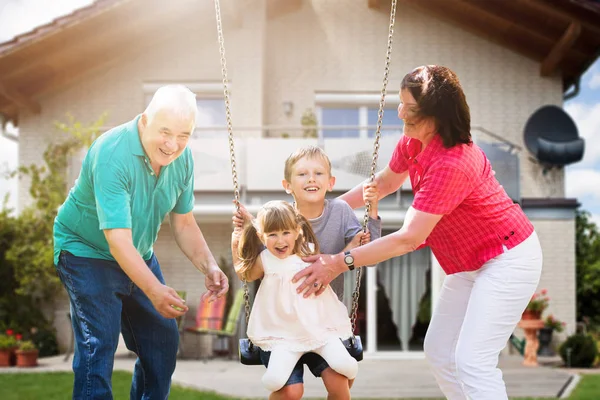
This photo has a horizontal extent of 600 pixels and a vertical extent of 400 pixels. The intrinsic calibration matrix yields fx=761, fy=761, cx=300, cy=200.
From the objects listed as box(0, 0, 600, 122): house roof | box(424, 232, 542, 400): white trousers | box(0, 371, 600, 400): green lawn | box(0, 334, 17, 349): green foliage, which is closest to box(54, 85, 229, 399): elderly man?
box(424, 232, 542, 400): white trousers

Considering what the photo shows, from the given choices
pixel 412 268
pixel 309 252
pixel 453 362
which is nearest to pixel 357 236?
pixel 309 252

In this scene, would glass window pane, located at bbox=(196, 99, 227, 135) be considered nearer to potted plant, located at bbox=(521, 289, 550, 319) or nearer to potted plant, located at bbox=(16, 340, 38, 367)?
potted plant, located at bbox=(16, 340, 38, 367)

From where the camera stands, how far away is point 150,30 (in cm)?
1284

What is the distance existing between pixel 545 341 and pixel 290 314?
9.85m

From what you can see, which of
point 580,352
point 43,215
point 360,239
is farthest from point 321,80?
point 360,239

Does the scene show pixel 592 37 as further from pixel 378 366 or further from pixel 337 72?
pixel 378 366

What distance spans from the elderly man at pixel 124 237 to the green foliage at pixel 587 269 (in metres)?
11.5

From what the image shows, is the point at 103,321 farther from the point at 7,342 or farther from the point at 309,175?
the point at 7,342

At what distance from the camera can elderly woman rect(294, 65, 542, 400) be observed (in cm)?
300

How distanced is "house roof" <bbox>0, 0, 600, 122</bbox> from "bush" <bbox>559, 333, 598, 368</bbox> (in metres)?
4.59

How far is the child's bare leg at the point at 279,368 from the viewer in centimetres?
312

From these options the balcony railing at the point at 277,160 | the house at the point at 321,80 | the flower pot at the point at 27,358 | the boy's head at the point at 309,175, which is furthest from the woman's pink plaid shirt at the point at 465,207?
the flower pot at the point at 27,358

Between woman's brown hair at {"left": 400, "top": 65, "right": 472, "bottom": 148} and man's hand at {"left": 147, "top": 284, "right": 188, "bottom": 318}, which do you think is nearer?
man's hand at {"left": 147, "top": 284, "right": 188, "bottom": 318}

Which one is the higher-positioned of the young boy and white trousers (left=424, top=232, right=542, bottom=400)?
the young boy
